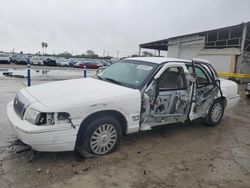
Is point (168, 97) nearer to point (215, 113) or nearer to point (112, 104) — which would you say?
point (112, 104)

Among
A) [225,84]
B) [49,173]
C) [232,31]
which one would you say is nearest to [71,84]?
[49,173]

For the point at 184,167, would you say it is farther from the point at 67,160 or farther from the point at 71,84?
the point at 71,84

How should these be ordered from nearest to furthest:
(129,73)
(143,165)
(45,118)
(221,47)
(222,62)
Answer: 1. (45,118)
2. (143,165)
3. (129,73)
4. (222,62)
5. (221,47)

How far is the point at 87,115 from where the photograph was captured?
3.51m

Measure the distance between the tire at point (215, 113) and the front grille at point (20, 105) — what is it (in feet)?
13.5

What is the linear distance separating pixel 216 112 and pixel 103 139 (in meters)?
3.30

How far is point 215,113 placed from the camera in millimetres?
5781

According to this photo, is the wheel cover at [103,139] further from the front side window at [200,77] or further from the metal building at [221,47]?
the metal building at [221,47]

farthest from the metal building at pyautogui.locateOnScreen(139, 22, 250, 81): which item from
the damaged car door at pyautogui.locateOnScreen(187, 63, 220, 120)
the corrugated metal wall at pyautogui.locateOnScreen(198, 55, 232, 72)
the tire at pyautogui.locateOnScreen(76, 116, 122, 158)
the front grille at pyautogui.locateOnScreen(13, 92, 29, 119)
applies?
the front grille at pyautogui.locateOnScreen(13, 92, 29, 119)

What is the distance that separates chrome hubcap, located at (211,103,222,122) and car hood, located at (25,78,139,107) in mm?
2624

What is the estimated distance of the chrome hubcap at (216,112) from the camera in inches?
226

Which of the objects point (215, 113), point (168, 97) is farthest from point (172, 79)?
point (215, 113)

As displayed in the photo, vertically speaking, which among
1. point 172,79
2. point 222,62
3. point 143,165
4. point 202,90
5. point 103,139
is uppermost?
point 222,62

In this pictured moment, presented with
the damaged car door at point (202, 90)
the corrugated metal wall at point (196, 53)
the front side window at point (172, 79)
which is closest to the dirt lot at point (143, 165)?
the damaged car door at point (202, 90)
